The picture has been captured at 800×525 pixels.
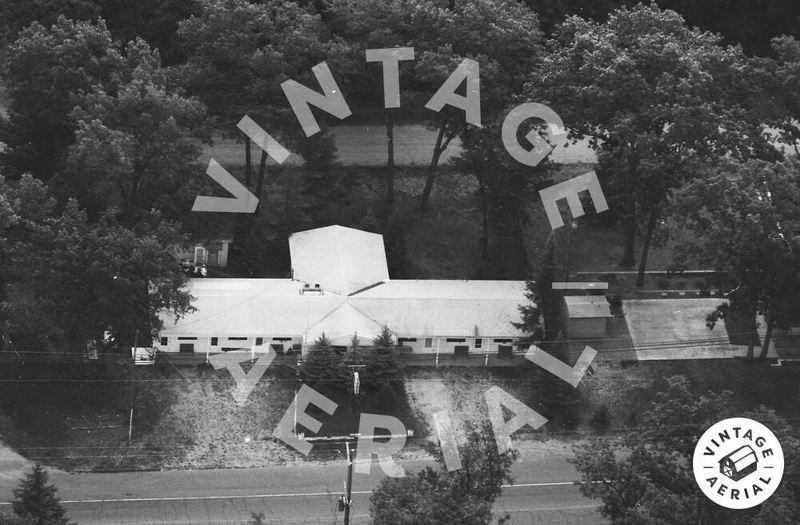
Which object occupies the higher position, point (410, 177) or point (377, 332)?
point (410, 177)

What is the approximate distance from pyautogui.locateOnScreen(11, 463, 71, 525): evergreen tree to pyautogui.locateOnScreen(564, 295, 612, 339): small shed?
30.5m

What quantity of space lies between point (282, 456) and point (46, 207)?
18006mm

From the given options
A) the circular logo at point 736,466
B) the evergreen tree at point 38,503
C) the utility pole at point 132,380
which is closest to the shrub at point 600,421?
the circular logo at point 736,466

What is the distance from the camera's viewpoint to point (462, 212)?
98.1 meters

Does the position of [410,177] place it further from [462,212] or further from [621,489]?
[621,489]

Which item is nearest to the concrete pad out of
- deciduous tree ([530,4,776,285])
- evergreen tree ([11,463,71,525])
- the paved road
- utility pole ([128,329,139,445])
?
deciduous tree ([530,4,776,285])

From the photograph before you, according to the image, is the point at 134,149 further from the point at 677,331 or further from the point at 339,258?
the point at 677,331

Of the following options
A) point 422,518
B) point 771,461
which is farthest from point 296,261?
point 771,461

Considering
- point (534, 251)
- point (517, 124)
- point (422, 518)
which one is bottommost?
point (422, 518)

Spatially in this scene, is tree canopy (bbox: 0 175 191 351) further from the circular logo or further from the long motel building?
the circular logo

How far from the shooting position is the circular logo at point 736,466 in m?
68.0

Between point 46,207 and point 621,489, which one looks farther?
point 46,207

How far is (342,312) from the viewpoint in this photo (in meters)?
86.9

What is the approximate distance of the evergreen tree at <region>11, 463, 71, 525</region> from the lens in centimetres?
7038
